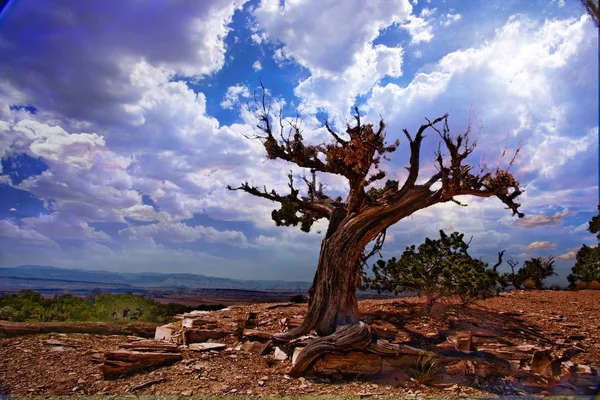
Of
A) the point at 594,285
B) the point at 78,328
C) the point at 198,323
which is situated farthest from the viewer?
the point at 594,285

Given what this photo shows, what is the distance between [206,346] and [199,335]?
0.81m

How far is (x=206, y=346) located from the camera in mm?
8703

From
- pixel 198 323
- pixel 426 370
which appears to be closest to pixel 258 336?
pixel 198 323

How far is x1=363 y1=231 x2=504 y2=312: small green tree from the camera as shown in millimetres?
10391

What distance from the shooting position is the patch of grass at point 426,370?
7.41 metres

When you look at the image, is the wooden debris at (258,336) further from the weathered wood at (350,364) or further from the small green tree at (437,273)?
the small green tree at (437,273)

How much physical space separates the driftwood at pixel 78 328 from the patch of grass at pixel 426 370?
677 centimetres

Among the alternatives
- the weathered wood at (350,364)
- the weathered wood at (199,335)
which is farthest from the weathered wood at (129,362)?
the weathered wood at (350,364)

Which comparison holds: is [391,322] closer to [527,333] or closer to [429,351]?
[429,351]

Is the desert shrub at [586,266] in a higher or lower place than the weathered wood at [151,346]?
higher

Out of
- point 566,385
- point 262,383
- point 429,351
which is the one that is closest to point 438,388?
point 429,351

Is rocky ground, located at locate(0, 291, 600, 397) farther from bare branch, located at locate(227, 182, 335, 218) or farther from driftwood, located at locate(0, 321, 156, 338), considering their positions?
bare branch, located at locate(227, 182, 335, 218)

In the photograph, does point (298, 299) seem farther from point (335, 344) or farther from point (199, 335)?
point (335, 344)

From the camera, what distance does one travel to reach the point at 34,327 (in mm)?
9680
